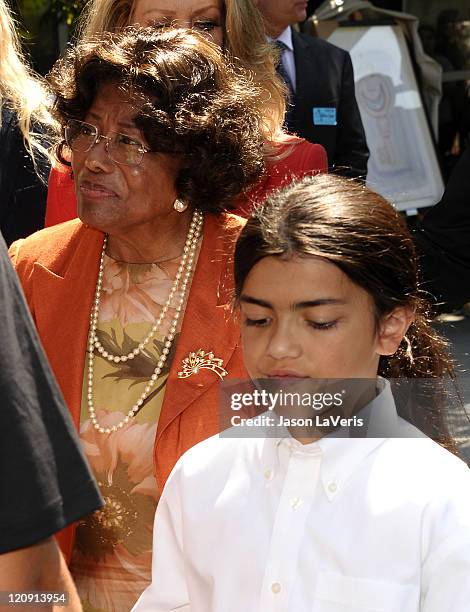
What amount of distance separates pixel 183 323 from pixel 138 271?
0.64ft

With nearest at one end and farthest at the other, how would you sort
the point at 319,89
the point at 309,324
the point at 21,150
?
the point at 309,324 → the point at 21,150 → the point at 319,89

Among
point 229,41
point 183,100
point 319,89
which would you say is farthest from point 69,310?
point 319,89

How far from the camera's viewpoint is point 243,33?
11.6 ft

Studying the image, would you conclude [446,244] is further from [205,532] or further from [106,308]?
[205,532]

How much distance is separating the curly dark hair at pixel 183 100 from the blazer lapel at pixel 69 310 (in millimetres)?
276

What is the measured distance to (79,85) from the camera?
2.69m

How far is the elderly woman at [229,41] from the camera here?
10.4 feet

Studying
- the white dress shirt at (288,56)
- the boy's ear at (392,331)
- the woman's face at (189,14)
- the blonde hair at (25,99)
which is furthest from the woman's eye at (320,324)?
the white dress shirt at (288,56)

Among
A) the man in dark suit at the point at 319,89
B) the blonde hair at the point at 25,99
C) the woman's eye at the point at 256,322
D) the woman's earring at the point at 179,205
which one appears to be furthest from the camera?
the man in dark suit at the point at 319,89

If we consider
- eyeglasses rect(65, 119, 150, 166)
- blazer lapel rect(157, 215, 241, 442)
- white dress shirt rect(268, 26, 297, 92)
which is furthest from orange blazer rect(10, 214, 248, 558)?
white dress shirt rect(268, 26, 297, 92)

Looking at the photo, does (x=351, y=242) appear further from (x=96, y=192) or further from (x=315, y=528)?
(x=96, y=192)

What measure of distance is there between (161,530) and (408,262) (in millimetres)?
653

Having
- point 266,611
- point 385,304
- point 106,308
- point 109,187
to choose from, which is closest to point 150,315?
point 106,308

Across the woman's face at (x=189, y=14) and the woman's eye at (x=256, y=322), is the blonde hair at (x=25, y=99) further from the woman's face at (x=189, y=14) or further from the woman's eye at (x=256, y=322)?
the woman's eye at (x=256, y=322)
